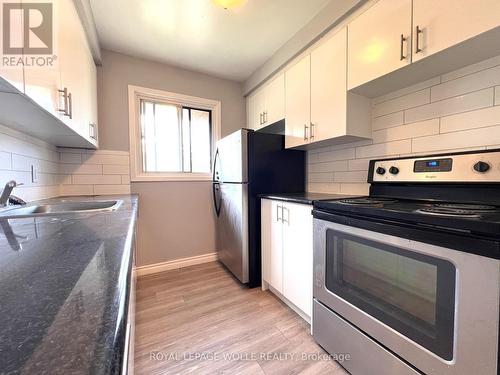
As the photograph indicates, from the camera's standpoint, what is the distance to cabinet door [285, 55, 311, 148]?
187 centimetres

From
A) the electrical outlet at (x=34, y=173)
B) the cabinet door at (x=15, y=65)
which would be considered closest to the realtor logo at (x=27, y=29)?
the cabinet door at (x=15, y=65)

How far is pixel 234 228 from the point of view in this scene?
7.27 ft

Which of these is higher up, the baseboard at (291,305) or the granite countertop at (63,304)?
the granite countertop at (63,304)

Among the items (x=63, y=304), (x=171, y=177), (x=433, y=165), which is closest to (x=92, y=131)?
(x=171, y=177)

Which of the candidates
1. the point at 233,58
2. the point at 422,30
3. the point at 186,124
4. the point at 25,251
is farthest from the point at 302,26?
the point at 25,251

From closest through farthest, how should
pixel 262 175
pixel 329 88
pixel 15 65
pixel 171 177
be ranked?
pixel 15 65, pixel 329 88, pixel 262 175, pixel 171 177

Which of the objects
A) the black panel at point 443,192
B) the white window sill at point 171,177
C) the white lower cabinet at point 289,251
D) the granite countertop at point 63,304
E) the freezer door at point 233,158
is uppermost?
the freezer door at point 233,158

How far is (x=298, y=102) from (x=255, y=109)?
0.85 m

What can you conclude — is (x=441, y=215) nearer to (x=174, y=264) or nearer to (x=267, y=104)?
(x=267, y=104)

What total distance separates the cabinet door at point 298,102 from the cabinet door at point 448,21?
0.81m

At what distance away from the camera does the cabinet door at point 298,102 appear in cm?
187

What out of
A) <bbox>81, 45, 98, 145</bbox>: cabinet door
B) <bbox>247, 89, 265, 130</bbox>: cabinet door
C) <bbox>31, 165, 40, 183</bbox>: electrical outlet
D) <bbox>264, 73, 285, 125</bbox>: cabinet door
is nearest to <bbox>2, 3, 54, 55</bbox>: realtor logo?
<bbox>81, 45, 98, 145</bbox>: cabinet door

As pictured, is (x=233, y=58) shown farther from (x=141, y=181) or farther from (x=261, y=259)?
(x=261, y=259)

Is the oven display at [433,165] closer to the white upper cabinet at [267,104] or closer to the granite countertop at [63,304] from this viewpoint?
the white upper cabinet at [267,104]
